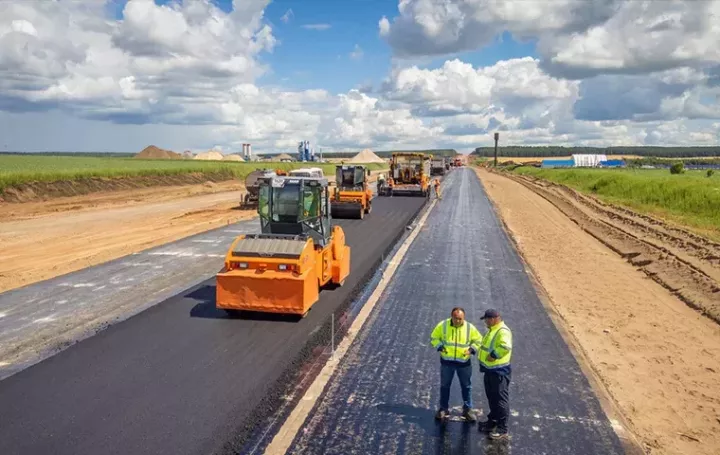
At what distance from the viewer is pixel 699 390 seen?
28.6 ft

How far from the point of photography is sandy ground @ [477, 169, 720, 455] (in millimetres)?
7520

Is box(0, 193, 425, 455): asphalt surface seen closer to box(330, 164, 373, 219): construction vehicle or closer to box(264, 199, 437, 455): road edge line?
box(264, 199, 437, 455): road edge line

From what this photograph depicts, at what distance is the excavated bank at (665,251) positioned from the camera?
14.6 m

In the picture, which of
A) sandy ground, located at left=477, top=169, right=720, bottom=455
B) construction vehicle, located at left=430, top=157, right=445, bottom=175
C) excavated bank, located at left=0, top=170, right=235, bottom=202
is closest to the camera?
sandy ground, located at left=477, top=169, right=720, bottom=455

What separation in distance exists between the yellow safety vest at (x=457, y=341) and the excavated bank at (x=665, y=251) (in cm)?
822

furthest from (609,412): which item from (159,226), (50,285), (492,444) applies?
(159,226)

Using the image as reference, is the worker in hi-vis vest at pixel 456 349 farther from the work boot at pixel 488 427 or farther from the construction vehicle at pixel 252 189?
the construction vehicle at pixel 252 189

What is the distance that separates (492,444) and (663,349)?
17.9 feet

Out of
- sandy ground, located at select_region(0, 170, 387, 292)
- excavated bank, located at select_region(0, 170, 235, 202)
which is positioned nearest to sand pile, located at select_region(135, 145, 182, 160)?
excavated bank, located at select_region(0, 170, 235, 202)

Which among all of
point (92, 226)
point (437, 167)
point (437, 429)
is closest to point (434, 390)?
point (437, 429)

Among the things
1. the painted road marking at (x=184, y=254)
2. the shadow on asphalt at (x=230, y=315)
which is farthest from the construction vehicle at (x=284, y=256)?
the painted road marking at (x=184, y=254)

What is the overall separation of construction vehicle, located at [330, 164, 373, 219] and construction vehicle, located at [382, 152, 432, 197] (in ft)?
32.7

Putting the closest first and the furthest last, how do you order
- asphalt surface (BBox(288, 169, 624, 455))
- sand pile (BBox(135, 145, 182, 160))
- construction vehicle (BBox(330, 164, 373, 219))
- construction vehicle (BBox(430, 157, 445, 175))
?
asphalt surface (BBox(288, 169, 624, 455)) → construction vehicle (BBox(330, 164, 373, 219)) → construction vehicle (BBox(430, 157, 445, 175)) → sand pile (BBox(135, 145, 182, 160))

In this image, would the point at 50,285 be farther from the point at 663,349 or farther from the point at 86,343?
the point at 663,349
